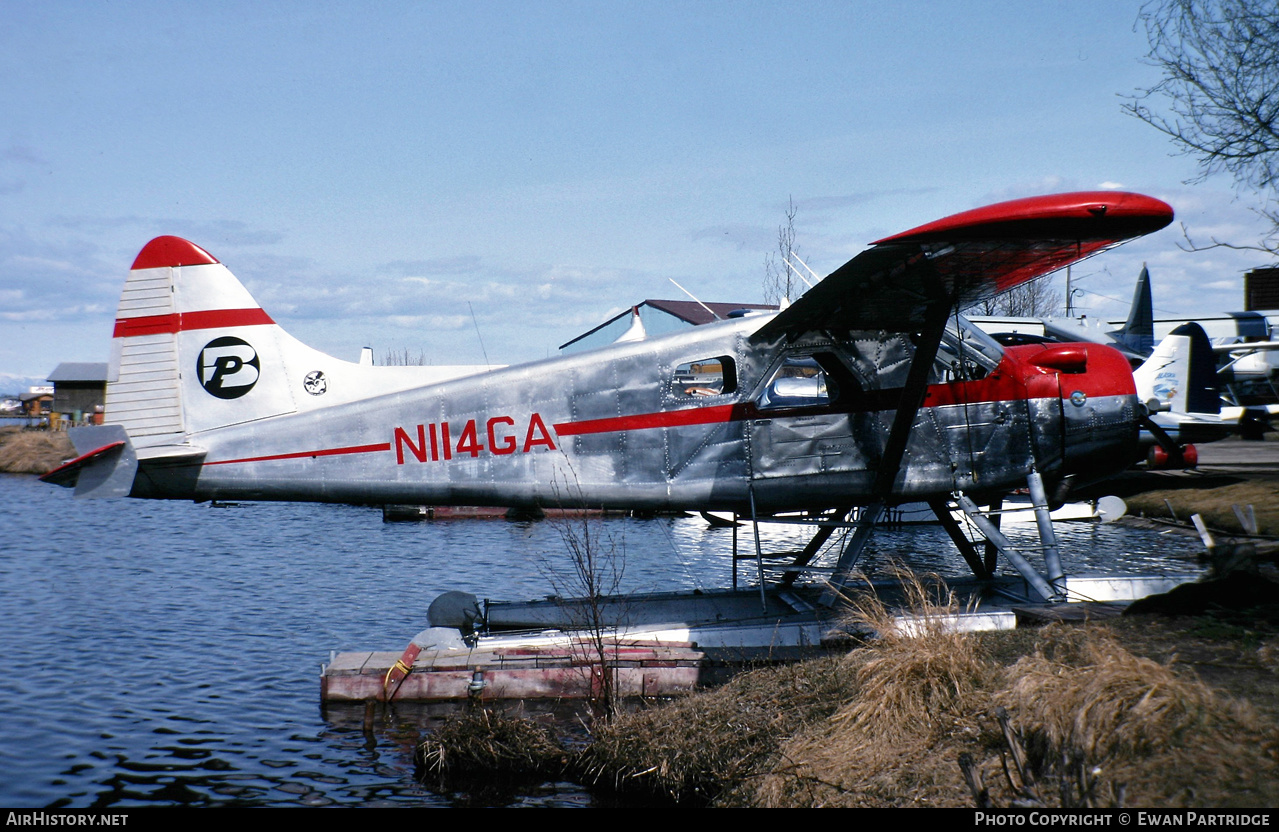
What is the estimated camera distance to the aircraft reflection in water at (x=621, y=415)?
8797 mm

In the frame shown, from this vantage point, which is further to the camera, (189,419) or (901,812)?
(189,419)

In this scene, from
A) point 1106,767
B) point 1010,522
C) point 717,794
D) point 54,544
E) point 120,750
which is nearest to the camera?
point 1106,767

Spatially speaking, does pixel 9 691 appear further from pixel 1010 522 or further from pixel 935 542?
pixel 1010 522

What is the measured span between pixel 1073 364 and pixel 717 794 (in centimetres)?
605

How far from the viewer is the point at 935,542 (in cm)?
2108

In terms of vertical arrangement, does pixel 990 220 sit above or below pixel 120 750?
above

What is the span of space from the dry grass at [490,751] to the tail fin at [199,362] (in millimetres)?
3656

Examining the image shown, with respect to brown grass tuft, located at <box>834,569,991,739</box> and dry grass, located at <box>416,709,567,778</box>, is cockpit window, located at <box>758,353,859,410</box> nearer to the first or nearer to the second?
brown grass tuft, located at <box>834,569,991,739</box>

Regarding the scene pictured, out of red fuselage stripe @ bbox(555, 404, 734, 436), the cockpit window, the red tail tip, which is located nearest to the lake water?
red fuselage stripe @ bbox(555, 404, 734, 436)

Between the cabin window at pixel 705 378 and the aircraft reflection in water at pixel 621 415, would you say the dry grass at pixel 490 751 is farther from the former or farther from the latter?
the cabin window at pixel 705 378

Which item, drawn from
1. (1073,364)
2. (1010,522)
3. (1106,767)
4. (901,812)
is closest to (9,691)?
(901,812)

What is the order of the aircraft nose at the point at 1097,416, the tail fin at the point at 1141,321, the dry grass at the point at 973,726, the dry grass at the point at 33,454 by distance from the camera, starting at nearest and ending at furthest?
the dry grass at the point at 973,726, the aircraft nose at the point at 1097,416, the tail fin at the point at 1141,321, the dry grass at the point at 33,454

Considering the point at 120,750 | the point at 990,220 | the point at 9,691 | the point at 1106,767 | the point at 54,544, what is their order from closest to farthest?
the point at 1106,767
the point at 990,220
the point at 120,750
the point at 9,691
the point at 54,544

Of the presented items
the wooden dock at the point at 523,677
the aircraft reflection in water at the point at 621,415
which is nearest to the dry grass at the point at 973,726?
the wooden dock at the point at 523,677
